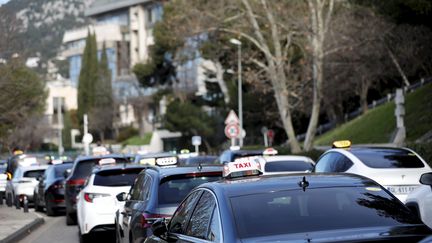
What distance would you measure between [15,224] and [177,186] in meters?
9.89

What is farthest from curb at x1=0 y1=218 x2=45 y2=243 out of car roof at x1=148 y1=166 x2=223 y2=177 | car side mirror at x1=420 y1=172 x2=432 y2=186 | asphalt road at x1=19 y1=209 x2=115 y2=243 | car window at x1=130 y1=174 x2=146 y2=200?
car side mirror at x1=420 y1=172 x2=432 y2=186

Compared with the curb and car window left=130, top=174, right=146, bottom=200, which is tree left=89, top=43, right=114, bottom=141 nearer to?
the curb

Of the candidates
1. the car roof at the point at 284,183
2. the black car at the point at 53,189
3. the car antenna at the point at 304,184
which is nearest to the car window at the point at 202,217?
the car roof at the point at 284,183

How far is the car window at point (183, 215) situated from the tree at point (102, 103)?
89.1 meters

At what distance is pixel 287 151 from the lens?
119ft

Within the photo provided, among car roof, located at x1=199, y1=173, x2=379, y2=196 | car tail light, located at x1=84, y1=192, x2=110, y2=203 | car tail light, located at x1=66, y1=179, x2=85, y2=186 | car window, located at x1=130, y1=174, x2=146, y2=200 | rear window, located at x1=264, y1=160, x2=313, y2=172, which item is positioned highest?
car roof, located at x1=199, y1=173, x2=379, y2=196

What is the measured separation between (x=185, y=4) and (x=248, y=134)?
35.2m

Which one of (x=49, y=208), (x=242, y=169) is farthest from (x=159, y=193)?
(x=49, y=208)

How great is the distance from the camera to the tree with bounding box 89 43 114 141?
9600 cm

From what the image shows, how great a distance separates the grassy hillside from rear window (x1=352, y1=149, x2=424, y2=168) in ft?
74.5

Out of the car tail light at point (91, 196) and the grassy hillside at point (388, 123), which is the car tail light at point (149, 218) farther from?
the grassy hillside at point (388, 123)

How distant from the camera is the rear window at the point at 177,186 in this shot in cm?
1042

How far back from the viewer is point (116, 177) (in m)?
15.8

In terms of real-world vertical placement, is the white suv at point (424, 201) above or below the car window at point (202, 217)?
below
